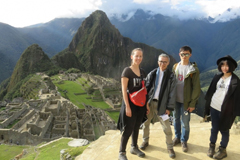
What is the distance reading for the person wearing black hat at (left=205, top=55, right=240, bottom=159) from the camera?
3672 millimetres

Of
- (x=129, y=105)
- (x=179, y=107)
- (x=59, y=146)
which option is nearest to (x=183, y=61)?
(x=179, y=107)

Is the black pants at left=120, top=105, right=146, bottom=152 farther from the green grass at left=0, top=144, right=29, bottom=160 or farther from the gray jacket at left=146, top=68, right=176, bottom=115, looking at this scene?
the green grass at left=0, top=144, right=29, bottom=160

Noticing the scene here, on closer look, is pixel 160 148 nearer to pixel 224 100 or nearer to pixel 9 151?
pixel 224 100

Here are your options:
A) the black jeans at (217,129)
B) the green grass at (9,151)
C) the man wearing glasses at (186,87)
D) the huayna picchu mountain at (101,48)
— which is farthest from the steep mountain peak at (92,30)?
the black jeans at (217,129)

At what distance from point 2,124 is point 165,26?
609ft

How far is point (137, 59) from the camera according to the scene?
3.67 meters

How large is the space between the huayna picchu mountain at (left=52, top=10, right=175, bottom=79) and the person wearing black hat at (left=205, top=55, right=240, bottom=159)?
122 meters

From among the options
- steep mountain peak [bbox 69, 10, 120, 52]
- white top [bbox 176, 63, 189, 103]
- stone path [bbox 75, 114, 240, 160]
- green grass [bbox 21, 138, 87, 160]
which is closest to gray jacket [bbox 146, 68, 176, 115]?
white top [bbox 176, 63, 189, 103]

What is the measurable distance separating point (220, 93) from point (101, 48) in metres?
137

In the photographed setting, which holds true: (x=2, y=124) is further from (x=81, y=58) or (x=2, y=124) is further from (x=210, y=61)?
(x=210, y=61)

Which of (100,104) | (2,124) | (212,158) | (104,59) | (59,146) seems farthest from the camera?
(104,59)

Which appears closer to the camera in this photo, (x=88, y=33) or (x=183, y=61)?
(x=183, y=61)

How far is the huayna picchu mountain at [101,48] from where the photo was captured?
131500 mm

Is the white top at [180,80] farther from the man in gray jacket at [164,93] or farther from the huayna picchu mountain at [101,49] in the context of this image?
the huayna picchu mountain at [101,49]
